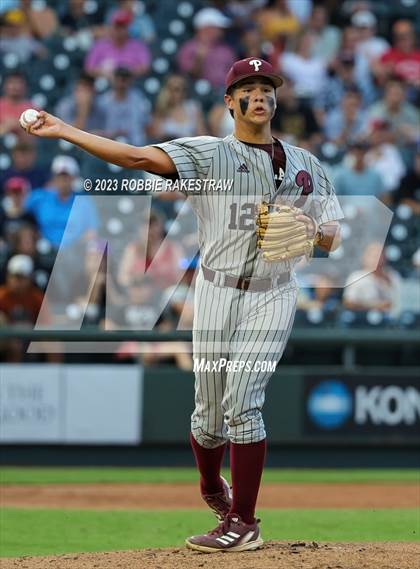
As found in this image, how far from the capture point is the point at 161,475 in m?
9.73

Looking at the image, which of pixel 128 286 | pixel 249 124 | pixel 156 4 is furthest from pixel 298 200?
pixel 156 4

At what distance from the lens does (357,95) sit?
509 inches

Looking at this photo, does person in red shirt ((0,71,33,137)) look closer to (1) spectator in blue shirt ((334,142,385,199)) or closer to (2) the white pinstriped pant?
(1) spectator in blue shirt ((334,142,385,199))

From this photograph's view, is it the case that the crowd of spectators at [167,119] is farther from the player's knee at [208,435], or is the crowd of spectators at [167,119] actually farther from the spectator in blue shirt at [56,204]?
the player's knee at [208,435]

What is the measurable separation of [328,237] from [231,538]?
139cm

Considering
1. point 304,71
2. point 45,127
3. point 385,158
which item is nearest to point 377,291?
point 385,158

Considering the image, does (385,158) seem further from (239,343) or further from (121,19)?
(239,343)

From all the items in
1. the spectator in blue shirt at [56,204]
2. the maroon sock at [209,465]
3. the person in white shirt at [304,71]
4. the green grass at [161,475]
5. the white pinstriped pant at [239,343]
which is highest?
the person in white shirt at [304,71]

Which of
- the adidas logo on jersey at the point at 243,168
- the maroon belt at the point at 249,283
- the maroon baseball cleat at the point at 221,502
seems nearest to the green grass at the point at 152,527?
the maroon baseball cleat at the point at 221,502

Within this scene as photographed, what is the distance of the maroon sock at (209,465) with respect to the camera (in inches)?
206

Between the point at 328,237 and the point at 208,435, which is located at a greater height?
the point at 328,237

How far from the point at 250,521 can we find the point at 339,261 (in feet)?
18.8

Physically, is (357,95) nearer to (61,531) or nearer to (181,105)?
(181,105)

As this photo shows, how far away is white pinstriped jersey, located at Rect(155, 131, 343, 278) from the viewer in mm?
4977
